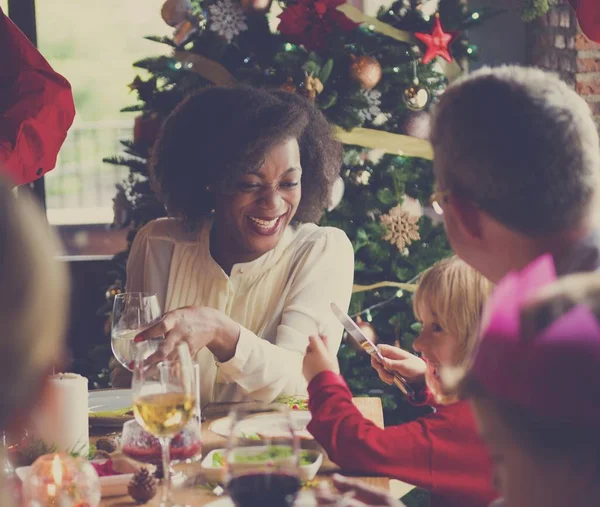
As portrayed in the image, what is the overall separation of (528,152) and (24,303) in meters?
0.75

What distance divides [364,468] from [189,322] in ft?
1.83

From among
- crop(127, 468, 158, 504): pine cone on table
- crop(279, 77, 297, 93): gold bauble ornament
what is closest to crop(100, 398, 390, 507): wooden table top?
crop(127, 468, 158, 504): pine cone on table

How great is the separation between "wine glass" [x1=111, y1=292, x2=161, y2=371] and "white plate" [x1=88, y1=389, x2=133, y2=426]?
0.11m

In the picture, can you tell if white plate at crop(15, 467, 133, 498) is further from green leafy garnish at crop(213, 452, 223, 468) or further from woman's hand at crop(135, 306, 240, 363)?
woman's hand at crop(135, 306, 240, 363)

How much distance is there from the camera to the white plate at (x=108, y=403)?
5.84ft

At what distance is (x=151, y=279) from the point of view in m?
2.41

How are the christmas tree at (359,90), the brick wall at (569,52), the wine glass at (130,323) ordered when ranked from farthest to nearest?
the brick wall at (569,52) → the christmas tree at (359,90) → the wine glass at (130,323)

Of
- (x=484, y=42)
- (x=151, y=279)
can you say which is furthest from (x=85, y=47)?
(x=151, y=279)

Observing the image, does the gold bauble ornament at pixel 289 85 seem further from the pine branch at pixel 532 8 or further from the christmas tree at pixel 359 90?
the pine branch at pixel 532 8

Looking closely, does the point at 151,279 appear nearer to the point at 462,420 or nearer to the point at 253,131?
the point at 253,131

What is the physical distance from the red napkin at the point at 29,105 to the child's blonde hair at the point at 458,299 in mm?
1572

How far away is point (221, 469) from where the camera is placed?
147cm

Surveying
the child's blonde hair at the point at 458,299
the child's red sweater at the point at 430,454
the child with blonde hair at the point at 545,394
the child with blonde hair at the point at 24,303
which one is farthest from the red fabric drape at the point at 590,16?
the child with blonde hair at the point at 24,303

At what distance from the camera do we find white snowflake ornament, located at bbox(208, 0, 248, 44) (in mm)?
3387
